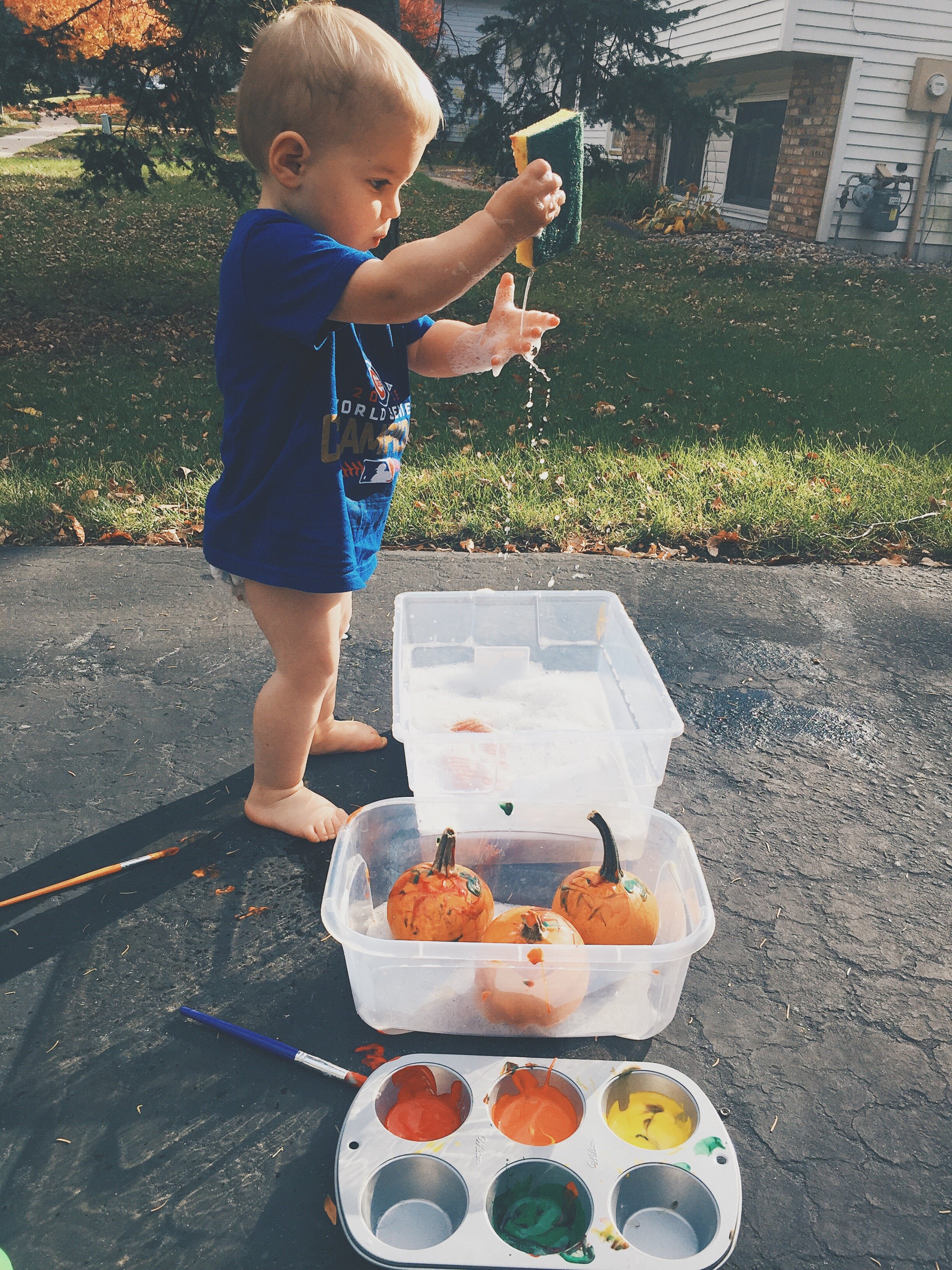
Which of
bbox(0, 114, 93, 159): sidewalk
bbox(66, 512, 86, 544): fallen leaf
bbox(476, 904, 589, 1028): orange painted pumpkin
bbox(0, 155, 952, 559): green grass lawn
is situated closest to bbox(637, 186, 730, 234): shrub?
bbox(0, 155, 952, 559): green grass lawn

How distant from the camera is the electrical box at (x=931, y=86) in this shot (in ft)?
36.1

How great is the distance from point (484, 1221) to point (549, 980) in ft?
1.26

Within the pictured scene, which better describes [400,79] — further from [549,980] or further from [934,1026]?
[934,1026]

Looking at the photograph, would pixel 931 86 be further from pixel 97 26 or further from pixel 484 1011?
pixel 484 1011

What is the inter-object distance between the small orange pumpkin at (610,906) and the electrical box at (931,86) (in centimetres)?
1286

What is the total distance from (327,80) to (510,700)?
1513 mm

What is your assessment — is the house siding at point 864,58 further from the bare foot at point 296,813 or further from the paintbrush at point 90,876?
the paintbrush at point 90,876

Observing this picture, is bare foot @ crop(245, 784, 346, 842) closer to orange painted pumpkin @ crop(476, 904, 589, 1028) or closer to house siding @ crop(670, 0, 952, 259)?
orange painted pumpkin @ crop(476, 904, 589, 1028)

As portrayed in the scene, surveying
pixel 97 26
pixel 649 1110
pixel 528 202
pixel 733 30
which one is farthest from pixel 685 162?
pixel 649 1110

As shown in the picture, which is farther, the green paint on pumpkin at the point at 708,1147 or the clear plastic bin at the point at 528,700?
the clear plastic bin at the point at 528,700

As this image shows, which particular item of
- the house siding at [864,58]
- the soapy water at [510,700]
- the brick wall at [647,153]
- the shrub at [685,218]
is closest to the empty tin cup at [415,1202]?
the soapy water at [510,700]

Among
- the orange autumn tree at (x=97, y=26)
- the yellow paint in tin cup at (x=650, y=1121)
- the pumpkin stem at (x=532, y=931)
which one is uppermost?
the orange autumn tree at (x=97, y=26)

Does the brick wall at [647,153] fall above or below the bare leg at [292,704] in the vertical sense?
above

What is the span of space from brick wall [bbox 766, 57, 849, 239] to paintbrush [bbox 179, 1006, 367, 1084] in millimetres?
12796
